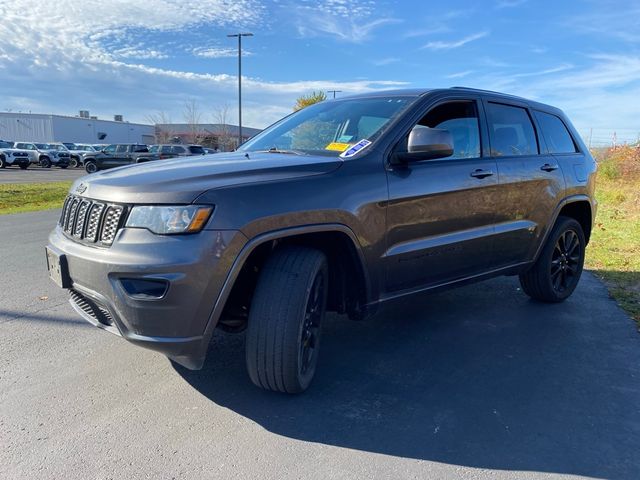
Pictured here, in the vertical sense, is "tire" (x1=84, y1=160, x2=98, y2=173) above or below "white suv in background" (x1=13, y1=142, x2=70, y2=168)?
below

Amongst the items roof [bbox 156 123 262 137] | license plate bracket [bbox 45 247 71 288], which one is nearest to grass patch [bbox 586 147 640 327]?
license plate bracket [bbox 45 247 71 288]

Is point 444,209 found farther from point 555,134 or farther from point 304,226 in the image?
point 555,134

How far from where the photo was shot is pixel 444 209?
3.46 metres

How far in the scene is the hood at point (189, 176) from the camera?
8.16 ft

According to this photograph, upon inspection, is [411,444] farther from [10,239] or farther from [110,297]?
[10,239]

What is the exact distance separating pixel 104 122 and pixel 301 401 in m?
74.7

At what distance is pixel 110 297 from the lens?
8.10 feet

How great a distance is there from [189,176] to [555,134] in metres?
3.80

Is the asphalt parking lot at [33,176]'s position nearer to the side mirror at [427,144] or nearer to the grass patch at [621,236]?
the grass patch at [621,236]

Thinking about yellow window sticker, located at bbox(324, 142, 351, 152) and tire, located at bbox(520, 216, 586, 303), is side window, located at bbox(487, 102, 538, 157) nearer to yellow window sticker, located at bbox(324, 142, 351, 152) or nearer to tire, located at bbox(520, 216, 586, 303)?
tire, located at bbox(520, 216, 586, 303)

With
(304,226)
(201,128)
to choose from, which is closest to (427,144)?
(304,226)

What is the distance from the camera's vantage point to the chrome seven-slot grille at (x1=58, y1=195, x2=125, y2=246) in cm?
257

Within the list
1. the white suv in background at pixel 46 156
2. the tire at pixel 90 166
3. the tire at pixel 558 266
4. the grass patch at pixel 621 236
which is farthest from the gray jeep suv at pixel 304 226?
the white suv in background at pixel 46 156

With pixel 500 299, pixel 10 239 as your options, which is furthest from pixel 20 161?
pixel 500 299
